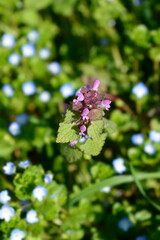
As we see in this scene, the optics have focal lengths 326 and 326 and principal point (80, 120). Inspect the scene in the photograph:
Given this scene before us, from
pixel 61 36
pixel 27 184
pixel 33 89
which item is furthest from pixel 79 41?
pixel 27 184

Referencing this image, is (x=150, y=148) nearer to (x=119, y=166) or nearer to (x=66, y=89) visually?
(x=119, y=166)

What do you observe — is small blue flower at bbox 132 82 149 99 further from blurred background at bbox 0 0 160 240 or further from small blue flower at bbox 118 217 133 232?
small blue flower at bbox 118 217 133 232

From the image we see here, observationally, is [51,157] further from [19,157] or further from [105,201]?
[105,201]

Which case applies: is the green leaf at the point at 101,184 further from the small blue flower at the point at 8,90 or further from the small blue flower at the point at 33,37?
the small blue flower at the point at 33,37

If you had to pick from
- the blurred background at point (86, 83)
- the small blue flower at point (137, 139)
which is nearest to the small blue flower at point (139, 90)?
the blurred background at point (86, 83)

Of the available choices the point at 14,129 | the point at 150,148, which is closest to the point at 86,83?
the point at 14,129

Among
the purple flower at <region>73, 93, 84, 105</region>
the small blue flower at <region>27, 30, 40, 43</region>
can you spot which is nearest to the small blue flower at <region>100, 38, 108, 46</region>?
the small blue flower at <region>27, 30, 40, 43</region>

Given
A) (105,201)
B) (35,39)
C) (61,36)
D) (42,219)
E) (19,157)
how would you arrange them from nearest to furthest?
1. (42,219)
2. (105,201)
3. (19,157)
4. (35,39)
5. (61,36)
